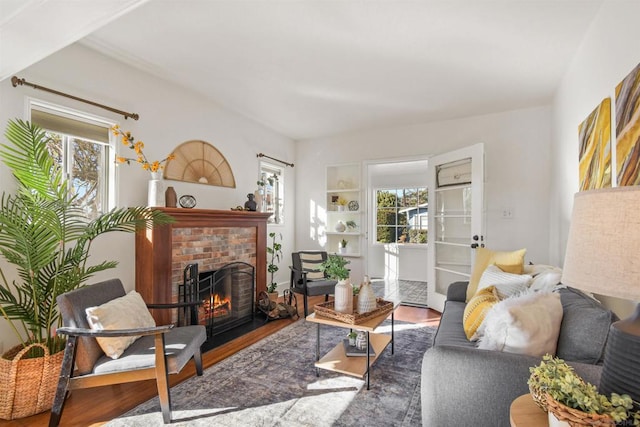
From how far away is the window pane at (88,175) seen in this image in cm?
261

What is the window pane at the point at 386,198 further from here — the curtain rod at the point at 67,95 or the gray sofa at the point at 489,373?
the gray sofa at the point at 489,373

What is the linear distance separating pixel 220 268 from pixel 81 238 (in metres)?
1.50

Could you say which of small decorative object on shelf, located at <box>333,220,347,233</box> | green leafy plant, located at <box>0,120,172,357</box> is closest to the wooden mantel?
green leafy plant, located at <box>0,120,172,357</box>

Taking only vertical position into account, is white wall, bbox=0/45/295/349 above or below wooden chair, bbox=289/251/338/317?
above

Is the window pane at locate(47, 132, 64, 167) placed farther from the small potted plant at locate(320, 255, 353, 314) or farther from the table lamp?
the table lamp

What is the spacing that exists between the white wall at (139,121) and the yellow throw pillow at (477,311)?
2807mm

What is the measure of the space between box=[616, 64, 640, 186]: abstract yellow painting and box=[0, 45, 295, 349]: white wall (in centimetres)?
350

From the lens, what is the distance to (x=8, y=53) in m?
1.75

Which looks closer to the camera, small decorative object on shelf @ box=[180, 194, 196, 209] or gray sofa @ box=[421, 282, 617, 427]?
gray sofa @ box=[421, 282, 617, 427]

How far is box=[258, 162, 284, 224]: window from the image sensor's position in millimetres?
4859

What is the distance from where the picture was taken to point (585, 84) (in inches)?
92.6

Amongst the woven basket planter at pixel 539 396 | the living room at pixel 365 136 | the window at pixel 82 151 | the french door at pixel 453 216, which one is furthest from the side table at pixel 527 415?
the window at pixel 82 151

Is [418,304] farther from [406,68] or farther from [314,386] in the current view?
[406,68]

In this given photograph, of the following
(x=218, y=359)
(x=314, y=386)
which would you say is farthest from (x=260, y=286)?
(x=314, y=386)
